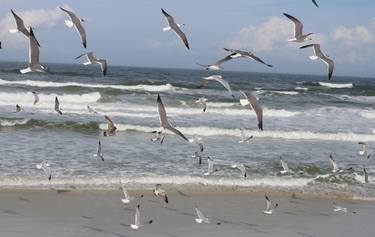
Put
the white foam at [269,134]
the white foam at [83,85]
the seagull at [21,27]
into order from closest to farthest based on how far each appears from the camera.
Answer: the seagull at [21,27]
the white foam at [269,134]
the white foam at [83,85]

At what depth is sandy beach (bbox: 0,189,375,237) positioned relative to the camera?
7.66 m

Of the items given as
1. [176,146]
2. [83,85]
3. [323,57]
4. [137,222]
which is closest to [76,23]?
[137,222]

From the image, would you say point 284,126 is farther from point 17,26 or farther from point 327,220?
point 17,26

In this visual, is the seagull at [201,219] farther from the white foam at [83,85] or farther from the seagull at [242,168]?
the white foam at [83,85]

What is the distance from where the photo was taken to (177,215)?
8.48 meters

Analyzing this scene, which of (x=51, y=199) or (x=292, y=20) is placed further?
(x=51, y=199)

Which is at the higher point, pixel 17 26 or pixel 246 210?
pixel 17 26

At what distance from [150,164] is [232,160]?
2.04 metres

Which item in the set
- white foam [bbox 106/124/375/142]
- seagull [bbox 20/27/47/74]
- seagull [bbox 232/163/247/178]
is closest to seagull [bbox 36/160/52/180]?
seagull [bbox 20/27/47/74]

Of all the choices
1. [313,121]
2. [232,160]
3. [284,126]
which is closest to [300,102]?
[313,121]

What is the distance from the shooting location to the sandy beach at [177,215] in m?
7.66

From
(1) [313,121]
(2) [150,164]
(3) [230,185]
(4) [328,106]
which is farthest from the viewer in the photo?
(4) [328,106]

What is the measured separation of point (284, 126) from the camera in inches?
819

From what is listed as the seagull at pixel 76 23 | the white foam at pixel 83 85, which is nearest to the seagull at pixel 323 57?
the seagull at pixel 76 23
